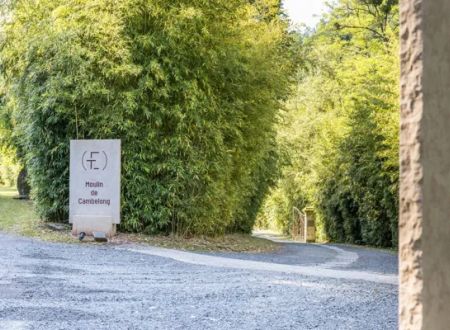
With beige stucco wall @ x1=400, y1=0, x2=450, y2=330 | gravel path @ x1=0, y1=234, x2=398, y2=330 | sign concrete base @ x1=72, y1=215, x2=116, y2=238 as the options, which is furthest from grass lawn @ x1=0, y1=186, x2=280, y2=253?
beige stucco wall @ x1=400, y1=0, x2=450, y2=330

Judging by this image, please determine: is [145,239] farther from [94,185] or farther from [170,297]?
[170,297]

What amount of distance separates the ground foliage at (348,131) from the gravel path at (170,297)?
707 cm

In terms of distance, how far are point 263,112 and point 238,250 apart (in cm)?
262

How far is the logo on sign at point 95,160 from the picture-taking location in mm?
9250

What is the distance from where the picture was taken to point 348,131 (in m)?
16.3

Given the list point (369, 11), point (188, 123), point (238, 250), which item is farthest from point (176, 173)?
point (369, 11)

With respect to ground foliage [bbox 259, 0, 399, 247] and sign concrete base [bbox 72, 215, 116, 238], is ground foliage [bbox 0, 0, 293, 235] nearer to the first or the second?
sign concrete base [bbox 72, 215, 116, 238]

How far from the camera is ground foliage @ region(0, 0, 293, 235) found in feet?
31.6

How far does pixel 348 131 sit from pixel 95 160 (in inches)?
347

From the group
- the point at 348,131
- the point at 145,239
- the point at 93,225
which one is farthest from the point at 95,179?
the point at 348,131

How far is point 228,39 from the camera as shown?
34.1 ft

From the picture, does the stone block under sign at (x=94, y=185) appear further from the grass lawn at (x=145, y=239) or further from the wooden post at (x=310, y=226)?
the wooden post at (x=310, y=226)

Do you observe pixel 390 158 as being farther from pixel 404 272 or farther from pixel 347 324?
pixel 404 272

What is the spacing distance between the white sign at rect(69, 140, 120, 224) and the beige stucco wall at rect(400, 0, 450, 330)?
8.16 meters
